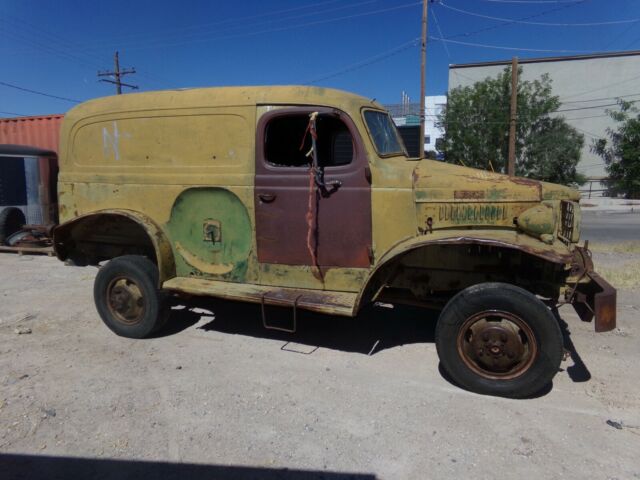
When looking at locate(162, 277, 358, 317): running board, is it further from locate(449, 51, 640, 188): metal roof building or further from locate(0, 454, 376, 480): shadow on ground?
locate(449, 51, 640, 188): metal roof building

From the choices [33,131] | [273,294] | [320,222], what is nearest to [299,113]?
[320,222]

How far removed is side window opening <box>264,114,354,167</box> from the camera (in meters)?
4.41

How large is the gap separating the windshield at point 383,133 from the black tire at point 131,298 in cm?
249

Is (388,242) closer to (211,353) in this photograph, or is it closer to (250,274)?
(250,274)

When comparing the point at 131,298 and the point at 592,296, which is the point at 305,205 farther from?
the point at 592,296

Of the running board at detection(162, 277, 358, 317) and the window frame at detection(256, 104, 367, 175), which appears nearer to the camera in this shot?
the running board at detection(162, 277, 358, 317)

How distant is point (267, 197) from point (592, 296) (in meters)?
2.71

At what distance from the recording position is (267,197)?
4309 mm

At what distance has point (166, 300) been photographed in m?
4.84

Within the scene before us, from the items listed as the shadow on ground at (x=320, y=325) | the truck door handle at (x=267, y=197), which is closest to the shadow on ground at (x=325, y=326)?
the shadow on ground at (x=320, y=325)

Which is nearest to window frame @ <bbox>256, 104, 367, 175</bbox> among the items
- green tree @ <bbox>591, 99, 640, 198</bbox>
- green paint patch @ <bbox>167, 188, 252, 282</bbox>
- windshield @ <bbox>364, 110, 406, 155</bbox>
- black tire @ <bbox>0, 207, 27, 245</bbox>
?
windshield @ <bbox>364, 110, 406, 155</bbox>

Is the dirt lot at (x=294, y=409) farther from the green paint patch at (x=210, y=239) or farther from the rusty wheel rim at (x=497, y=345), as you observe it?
the green paint patch at (x=210, y=239)

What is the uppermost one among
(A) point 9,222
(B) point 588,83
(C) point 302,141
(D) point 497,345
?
(B) point 588,83

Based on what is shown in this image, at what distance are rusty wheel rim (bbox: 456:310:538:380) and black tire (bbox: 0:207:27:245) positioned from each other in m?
9.96
